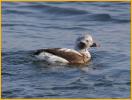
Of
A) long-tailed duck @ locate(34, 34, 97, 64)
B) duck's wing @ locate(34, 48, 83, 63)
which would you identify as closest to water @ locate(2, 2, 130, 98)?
long-tailed duck @ locate(34, 34, 97, 64)

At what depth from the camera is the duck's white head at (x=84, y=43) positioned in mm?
15344

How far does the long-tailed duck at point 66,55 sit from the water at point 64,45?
199 millimetres

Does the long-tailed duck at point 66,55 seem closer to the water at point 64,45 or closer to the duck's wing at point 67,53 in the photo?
the duck's wing at point 67,53

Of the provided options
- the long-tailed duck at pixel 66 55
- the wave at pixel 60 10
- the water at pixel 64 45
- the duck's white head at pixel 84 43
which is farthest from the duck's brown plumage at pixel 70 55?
the wave at pixel 60 10

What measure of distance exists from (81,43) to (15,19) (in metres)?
4.54

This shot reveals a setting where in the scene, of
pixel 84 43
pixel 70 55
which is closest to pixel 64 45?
pixel 84 43

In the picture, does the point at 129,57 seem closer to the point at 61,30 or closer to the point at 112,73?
the point at 112,73

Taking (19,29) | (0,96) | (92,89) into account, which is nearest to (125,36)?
(19,29)

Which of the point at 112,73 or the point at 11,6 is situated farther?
the point at 11,6

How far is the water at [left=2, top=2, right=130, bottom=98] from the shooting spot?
12047mm

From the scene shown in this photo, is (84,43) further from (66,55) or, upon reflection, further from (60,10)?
(60,10)

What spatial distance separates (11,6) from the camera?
21.6m

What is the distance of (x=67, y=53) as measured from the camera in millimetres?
14531

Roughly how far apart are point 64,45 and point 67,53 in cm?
159
